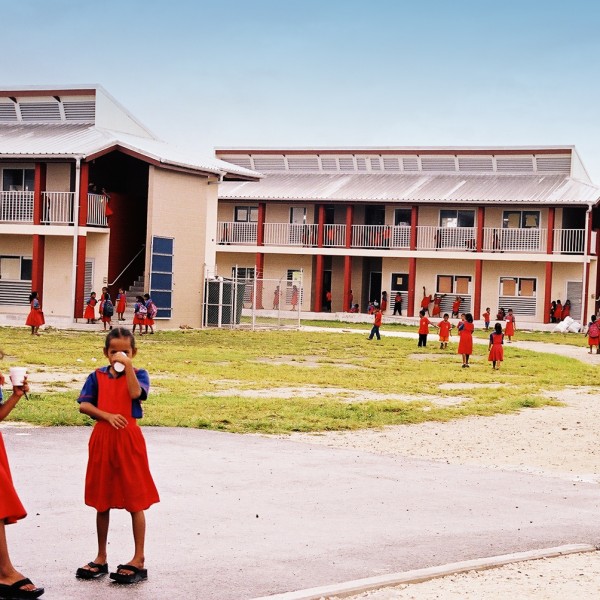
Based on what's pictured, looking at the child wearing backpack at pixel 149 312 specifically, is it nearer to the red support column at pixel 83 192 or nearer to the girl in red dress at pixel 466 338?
the red support column at pixel 83 192

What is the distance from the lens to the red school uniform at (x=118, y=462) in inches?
289

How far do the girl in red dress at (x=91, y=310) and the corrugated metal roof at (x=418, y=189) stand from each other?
20.3m

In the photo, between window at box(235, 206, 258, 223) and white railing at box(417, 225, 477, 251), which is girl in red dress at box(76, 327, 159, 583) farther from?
window at box(235, 206, 258, 223)

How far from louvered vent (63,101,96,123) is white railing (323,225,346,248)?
Result: 16799 mm

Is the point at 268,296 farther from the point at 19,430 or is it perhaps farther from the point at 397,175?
the point at 19,430

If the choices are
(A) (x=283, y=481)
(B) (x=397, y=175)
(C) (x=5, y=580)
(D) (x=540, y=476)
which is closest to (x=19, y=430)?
(A) (x=283, y=481)

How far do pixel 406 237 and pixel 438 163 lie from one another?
5466 mm

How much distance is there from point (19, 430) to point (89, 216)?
29074mm

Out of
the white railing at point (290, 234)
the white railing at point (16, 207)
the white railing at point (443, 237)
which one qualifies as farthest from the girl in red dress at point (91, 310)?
the white railing at point (443, 237)

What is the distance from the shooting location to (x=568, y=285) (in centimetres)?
5650

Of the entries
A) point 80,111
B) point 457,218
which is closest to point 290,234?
point 457,218

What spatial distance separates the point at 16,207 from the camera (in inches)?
1706

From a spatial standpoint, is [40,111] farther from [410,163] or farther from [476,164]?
[476,164]

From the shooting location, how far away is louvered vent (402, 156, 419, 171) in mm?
62188
